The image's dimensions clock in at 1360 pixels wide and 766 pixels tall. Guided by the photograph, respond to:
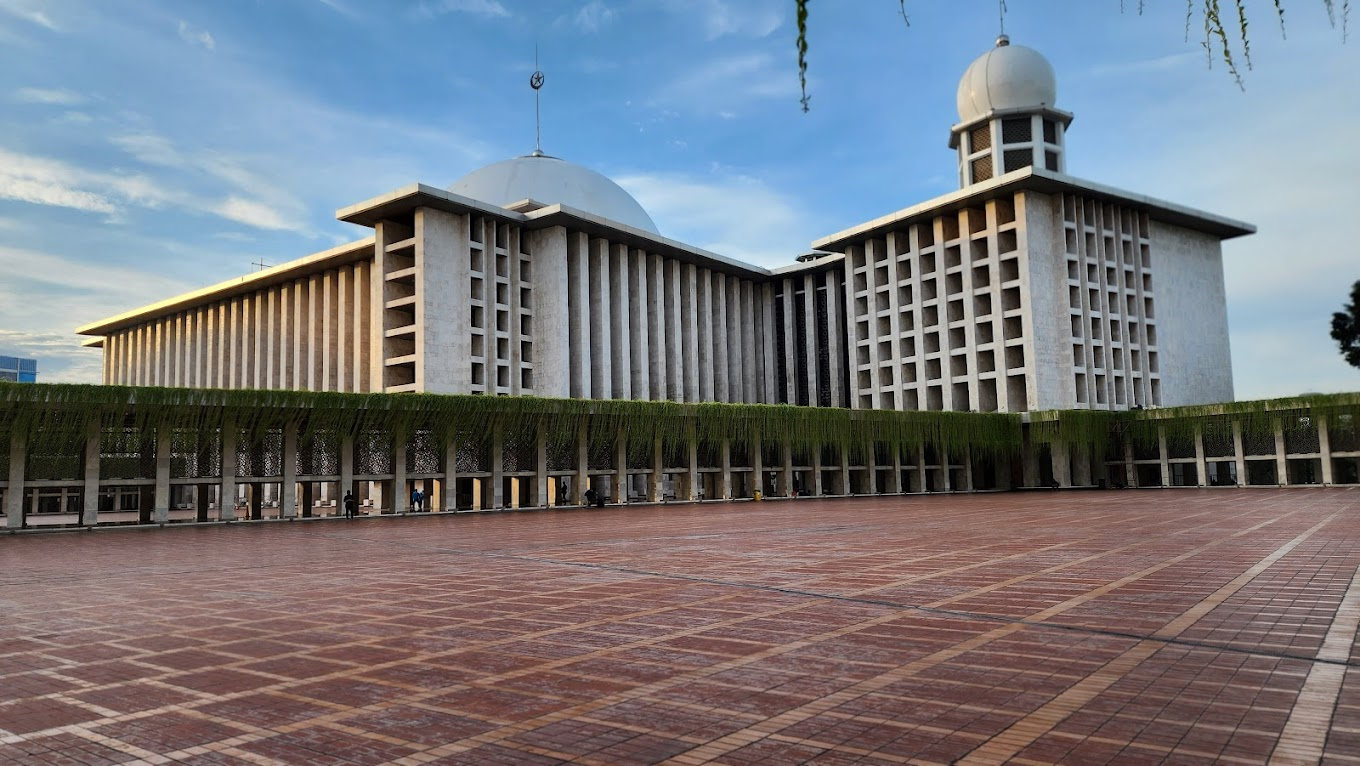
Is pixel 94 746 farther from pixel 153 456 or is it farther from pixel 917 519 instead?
pixel 153 456

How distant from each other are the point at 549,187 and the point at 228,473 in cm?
3365

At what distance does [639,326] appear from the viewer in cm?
4997

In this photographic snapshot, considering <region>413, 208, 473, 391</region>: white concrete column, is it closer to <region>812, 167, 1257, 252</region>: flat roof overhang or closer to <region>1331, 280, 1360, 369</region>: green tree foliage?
<region>812, 167, 1257, 252</region>: flat roof overhang

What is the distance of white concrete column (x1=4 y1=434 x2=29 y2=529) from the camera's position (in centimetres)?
2322

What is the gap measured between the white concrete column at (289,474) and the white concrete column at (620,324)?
71.1ft

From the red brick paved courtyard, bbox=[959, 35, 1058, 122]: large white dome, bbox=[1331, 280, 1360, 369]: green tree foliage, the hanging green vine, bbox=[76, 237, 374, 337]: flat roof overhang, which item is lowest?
the red brick paved courtyard

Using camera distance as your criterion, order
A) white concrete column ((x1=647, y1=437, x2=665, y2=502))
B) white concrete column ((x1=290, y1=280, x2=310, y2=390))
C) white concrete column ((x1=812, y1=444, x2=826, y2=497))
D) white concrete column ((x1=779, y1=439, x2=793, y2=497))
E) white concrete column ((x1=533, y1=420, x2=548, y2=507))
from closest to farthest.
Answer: white concrete column ((x1=533, y1=420, x2=548, y2=507))
white concrete column ((x1=647, y1=437, x2=665, y2=502))
white concrete column ((x1=779, y1=439, x2=793, y2=497))
white concrete column ((x1=812, y1=444, x2=826, y2=497))
white concrete column ((x1=290, y1=280, x2=310, y2=390))

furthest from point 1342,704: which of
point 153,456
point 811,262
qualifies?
point 811,262

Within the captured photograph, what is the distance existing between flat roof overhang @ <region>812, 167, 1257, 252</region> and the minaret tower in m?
3.83

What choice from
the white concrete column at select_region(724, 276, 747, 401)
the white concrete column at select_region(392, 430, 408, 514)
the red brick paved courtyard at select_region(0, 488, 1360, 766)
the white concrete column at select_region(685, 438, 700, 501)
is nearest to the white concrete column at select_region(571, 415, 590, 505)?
the white concrete column at select_region(685, 438, 700, 501)

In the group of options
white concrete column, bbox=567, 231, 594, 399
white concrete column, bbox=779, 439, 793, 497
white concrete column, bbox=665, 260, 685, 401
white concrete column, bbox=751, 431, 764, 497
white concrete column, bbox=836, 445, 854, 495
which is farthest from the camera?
white concrete column, bbox=665, 260, 685, 401

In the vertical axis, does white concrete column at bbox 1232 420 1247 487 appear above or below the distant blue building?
below

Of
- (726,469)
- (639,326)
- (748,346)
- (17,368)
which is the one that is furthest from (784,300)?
(17,368)

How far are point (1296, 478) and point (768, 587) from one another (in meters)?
36.7
